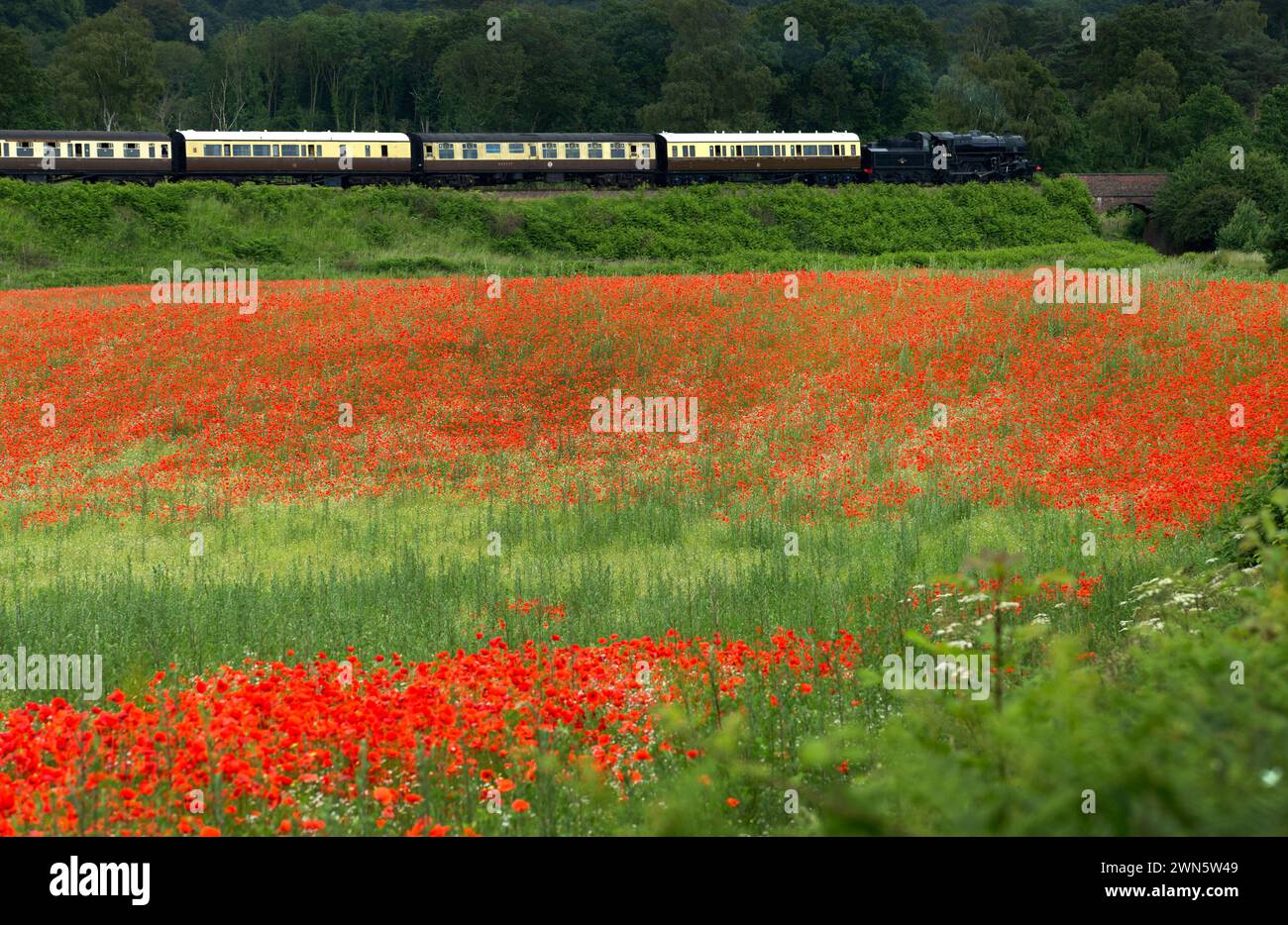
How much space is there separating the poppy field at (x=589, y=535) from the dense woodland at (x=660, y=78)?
5115cm

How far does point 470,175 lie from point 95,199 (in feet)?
50.9

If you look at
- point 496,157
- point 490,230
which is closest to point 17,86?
point 496,157

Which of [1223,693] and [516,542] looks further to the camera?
[516,542]

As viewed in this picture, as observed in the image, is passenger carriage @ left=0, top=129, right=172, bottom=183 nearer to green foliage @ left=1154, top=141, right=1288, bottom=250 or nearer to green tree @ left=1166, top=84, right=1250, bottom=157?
green foliage @ left=1154, top=141, right=1288, bottom=250

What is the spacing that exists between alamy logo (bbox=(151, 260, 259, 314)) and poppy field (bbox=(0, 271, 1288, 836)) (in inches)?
32.5

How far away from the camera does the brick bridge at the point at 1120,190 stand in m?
67.9

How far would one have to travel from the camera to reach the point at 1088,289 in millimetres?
27688

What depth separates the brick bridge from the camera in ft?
223

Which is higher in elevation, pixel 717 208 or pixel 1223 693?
pixel 717 208

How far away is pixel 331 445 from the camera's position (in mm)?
22344
